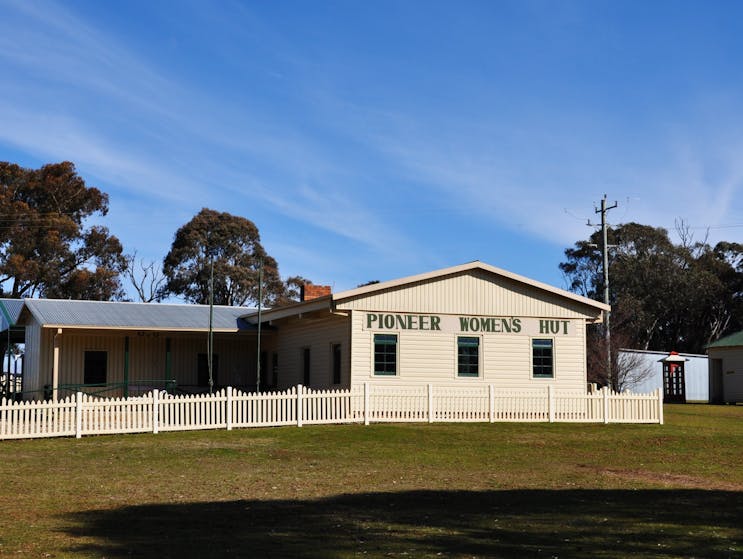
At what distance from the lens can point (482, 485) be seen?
14242mm

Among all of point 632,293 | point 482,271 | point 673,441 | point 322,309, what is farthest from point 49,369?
point 632,293

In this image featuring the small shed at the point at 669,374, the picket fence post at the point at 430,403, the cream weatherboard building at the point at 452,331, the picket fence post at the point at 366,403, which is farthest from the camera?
the small shed at the point at 669,374

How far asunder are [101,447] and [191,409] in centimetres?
322

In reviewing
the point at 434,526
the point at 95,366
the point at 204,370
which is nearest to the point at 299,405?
the point at 204,370

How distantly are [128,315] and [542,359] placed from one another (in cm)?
1374

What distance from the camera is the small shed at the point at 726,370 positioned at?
147 ft

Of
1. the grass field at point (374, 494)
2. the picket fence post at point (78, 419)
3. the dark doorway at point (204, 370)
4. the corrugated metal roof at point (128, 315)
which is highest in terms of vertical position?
the corrugated metal roof at point (128, 315)

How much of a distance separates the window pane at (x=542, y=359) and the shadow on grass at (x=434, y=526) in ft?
49.7

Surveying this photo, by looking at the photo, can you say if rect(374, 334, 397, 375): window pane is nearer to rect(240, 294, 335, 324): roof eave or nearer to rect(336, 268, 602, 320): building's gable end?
rect(336, 268, 602, 320): building's gable end

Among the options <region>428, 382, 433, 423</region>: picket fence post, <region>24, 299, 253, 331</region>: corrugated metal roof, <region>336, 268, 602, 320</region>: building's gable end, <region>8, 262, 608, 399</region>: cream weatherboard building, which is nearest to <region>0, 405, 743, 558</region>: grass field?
<region>428, 382, 433, 423</region>: picket fence post

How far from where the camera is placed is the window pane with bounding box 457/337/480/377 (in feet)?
91.4

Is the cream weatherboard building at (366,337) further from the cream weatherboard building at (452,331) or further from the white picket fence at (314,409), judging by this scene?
the white picket fence at (314,409)

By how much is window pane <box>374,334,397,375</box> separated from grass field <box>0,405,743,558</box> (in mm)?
4059

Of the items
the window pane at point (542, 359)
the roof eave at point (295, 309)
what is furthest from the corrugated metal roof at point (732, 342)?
the roof eave at point (295, 309)
